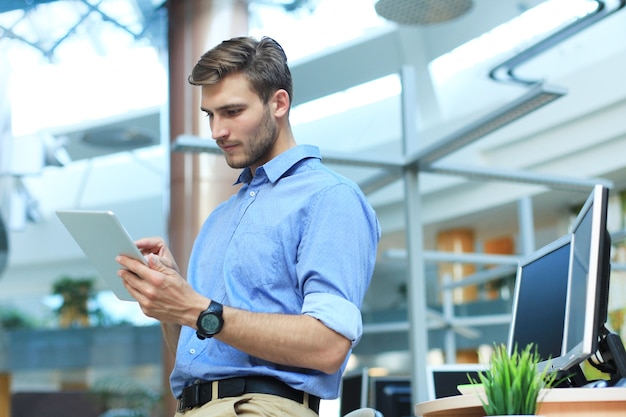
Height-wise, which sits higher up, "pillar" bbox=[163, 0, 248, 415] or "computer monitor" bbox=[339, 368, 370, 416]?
"pillar" bbox=[163, 0, 248, 415]

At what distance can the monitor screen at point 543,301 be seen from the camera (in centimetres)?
206

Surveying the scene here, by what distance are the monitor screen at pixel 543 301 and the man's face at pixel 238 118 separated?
2.55ft

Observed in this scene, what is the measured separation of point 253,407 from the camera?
1.64 meters

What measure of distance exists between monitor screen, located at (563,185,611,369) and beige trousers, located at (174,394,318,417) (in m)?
0.56

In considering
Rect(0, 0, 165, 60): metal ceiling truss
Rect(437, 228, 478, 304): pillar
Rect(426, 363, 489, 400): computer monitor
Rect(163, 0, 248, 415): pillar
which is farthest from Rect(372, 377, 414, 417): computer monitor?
Rect(437, 228, 478, 304): pillar

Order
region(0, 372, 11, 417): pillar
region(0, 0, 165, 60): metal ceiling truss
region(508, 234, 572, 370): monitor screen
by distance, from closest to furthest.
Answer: region(508, 234, 572, 370): monitor screen < region(0, 0, 165, 60): metal ceiling truss < region(0, 372, 11, 417): pillar

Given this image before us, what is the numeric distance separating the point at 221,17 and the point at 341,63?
3.91 ft

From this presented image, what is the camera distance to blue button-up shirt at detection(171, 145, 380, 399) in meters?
1.67

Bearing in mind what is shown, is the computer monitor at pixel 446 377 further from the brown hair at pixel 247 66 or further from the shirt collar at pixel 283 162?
the brown hair at pixel 247 66

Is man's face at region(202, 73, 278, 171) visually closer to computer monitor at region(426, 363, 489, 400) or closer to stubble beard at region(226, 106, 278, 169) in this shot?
stubble beard at region(226, 106, 278, 169)

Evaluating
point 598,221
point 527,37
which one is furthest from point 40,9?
point 598,221

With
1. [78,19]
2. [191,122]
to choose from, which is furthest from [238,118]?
[78,19]

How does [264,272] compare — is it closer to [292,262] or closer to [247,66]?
[292,262]

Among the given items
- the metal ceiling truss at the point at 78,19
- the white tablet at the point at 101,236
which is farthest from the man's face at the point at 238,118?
the metal ceiling truss at the point at 78,19
